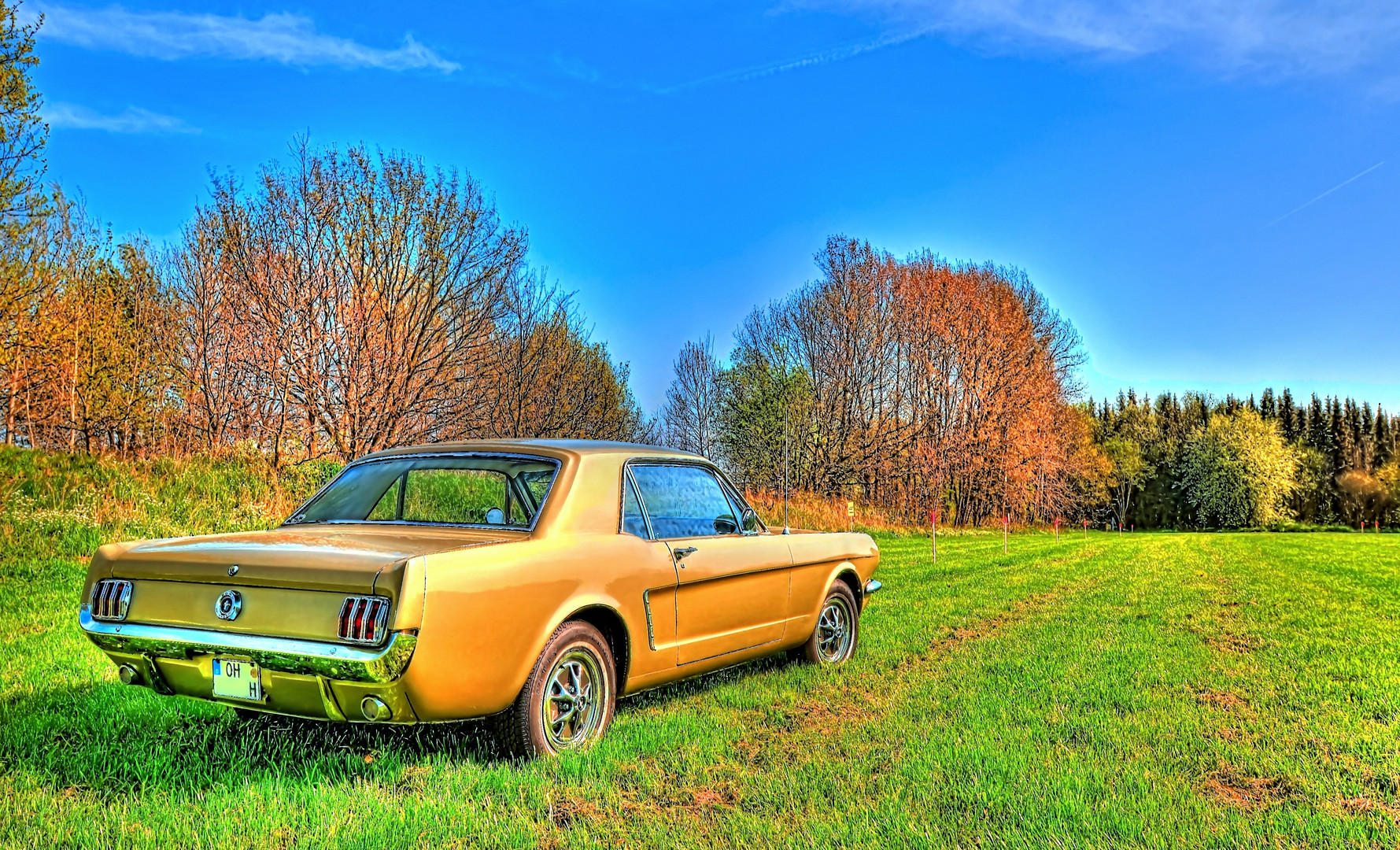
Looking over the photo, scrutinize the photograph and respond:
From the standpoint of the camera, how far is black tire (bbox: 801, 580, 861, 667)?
7.11 metres

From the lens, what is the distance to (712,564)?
5.86 meters

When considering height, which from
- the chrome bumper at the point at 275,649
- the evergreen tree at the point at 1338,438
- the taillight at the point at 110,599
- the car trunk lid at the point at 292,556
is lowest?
the chrome bumper at the point at 275,649

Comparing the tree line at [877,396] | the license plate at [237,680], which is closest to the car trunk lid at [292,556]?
the license plate at [237,680]

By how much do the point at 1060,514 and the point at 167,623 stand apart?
4962 cm

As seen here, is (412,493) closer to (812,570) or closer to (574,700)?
(574,700)

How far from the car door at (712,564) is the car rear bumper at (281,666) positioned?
1.92 meters

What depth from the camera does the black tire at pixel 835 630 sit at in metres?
7.11

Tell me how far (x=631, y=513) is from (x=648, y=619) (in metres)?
0.61

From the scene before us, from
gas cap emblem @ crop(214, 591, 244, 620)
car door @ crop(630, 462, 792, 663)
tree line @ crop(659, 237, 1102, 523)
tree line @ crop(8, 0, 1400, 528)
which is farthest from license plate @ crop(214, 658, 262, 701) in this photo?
tree line @ crop(659, 237, 1102, 523)

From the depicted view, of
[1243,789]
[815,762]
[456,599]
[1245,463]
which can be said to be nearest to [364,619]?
[456,599]

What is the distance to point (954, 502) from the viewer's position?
145 feet

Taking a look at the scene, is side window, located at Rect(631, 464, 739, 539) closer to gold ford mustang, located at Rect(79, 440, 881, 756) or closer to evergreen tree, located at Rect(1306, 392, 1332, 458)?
gold ford mustang, located at Rect(79, 440, 881, 756)

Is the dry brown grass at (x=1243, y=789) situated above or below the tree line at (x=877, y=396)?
below

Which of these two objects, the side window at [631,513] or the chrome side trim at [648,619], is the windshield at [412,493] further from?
the chrome side trim at [648,619]
